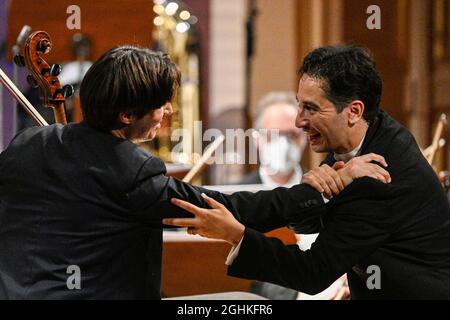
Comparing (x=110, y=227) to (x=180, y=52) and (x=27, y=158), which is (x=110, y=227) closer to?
A: (x=27, y=158)

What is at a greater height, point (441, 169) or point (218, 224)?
point (218, 224)

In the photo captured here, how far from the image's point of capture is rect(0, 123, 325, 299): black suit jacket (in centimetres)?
186

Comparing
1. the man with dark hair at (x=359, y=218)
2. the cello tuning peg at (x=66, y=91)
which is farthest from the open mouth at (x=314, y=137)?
the cello tuning peg at (x=66, y=91)

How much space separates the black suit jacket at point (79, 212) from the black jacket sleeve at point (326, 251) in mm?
206

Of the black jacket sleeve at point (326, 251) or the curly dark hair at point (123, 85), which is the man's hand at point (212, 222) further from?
the curly dark hair at point (123, 85)

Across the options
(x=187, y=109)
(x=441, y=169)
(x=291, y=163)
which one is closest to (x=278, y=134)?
(x=291, y=163)

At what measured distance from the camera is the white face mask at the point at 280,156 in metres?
4.06

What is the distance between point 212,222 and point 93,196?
278 mm

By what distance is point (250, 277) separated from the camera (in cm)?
197

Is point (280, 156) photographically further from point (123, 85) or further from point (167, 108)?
point (123, 85)

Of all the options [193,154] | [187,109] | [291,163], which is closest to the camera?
[291,163]
